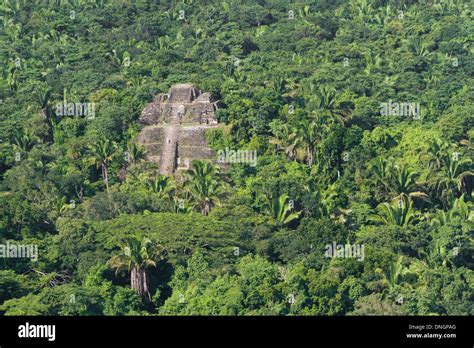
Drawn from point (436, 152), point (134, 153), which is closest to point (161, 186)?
point (134, 153)

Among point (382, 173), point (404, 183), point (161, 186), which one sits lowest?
point (161, 186)

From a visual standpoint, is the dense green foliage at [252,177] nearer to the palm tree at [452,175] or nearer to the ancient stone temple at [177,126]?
the palm tree at [452,175]

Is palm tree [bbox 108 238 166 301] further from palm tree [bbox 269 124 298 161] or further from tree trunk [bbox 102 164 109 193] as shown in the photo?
palm tree [bbox 269 124 298 161]

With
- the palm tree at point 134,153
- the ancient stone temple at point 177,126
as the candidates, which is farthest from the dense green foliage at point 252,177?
the ancient stone temple at point 177,126

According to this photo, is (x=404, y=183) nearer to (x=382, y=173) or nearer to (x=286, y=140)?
(x=382, y=173)

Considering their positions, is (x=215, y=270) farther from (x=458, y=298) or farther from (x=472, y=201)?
(x=472, y=201)

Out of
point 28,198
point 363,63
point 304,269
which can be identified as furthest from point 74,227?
point 363,63
